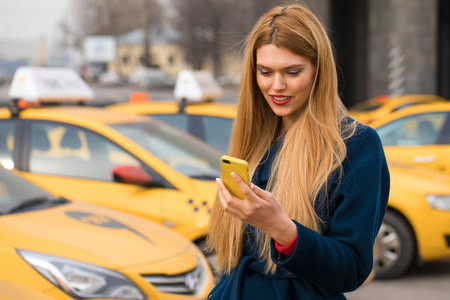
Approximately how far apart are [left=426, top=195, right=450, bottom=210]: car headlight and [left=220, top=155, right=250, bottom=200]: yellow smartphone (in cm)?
433

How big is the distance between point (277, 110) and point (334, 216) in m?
0.35

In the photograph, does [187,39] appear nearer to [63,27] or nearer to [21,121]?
[63,27]

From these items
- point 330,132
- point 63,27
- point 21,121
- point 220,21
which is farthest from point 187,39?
point 330,132

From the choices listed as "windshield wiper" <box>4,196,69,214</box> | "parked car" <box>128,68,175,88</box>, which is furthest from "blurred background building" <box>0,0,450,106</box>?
"windshield wiper" <box>4,196,69,214</box>

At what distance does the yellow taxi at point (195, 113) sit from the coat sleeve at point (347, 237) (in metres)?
4.92

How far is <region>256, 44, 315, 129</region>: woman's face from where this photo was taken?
178 cm

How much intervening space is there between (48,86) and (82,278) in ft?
10.8

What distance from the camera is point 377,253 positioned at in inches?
218

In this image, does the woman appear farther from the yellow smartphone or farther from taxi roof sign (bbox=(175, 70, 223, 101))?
taxi roof sign (bbox=(175, 70, 223, 101))

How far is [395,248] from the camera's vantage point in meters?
5.61

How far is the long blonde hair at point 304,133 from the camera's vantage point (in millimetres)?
1718

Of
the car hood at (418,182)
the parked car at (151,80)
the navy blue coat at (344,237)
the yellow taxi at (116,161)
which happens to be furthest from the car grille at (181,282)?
the parked car at (151,80)

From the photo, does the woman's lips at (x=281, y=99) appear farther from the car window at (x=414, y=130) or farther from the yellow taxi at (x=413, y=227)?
the car window at (x=414, y=130)

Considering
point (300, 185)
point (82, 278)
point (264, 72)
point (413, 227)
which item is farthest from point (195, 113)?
point (300, 185)
